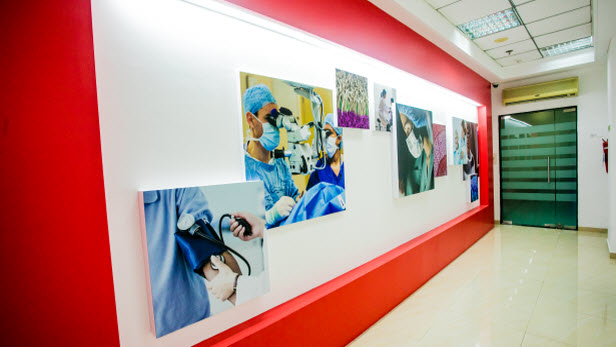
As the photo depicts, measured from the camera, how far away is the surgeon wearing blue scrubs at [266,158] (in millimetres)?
1982

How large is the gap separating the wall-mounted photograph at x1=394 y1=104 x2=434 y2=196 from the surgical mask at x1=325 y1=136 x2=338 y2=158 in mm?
1149

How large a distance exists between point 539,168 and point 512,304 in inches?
201

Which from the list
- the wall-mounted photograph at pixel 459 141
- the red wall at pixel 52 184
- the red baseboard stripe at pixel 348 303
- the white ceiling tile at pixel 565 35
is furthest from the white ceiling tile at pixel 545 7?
the red wall at pixel 52 184

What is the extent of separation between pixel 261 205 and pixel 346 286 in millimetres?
1203

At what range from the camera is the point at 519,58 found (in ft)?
19.6

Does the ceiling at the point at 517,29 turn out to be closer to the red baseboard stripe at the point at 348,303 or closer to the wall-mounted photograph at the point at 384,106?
the wall-mounted photograph at the point at 384,106

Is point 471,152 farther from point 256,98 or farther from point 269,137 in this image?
point 256,98

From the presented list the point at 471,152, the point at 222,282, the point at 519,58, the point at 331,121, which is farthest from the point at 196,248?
the point at 519,58

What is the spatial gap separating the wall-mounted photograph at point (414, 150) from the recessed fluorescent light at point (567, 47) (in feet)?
11.7

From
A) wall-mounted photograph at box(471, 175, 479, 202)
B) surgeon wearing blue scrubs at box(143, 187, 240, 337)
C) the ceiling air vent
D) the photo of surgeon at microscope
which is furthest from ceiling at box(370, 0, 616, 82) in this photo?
surgeon wearing blue scrubs at box(143, 187, 240, 337)

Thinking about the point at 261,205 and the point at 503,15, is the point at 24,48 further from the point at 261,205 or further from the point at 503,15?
the point at 503,15

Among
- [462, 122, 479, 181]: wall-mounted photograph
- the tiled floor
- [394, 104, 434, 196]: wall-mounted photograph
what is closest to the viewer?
the tiled floor

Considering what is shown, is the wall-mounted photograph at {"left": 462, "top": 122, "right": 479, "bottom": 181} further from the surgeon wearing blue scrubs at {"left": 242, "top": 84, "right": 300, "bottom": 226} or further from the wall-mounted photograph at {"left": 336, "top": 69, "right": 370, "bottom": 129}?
the surgeon wearing blue scrubs at {"left": 242, "top": 84, "right": 300, "bottom": 226}

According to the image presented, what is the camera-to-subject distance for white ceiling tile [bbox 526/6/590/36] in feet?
13.3
